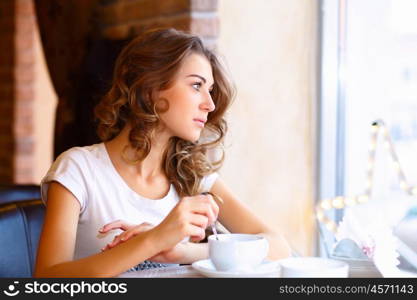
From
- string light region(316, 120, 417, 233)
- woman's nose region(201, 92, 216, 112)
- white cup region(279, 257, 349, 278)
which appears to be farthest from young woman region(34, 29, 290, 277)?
string light region(316, 120, 417, 233)

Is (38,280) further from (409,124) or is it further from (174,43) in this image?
(409,124)

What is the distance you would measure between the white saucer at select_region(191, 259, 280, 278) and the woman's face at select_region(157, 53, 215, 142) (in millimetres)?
421

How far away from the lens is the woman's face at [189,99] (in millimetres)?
1648

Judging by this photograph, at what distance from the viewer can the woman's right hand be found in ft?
4.26

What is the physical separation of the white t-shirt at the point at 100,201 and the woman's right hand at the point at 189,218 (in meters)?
0.38

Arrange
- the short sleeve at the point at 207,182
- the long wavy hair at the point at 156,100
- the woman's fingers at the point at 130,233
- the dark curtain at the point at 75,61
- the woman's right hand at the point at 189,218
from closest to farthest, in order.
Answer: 1. the woman's right hand at the point at 189,218
2. the woman's fingers at the point at 130,233
3. the long wavy hair at the point at 156,100
4. the short sleeve at the point at 207,182
5. the dark curtain at the point at 75,61

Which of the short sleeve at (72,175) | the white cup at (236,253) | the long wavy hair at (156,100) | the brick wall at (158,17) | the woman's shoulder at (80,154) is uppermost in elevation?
the brick wall at (158,17)

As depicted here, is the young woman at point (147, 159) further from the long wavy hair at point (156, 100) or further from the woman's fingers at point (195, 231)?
the woman's fingers at point (195, 231)

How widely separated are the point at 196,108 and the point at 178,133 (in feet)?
0.25

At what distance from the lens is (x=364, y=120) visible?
2953 millimetres

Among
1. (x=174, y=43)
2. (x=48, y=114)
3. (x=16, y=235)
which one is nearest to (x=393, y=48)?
(x=174, y=43)

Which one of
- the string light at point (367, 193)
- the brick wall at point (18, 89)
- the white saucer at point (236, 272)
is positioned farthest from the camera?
the brick wall at point (18, 89)

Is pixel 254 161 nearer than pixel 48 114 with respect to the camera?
Yes

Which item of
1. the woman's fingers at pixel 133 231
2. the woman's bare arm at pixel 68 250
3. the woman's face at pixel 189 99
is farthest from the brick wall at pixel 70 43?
the woman's fingers at pixel 133 231
